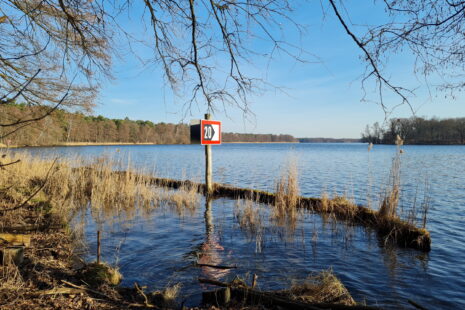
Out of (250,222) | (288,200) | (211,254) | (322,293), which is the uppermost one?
(288,200)

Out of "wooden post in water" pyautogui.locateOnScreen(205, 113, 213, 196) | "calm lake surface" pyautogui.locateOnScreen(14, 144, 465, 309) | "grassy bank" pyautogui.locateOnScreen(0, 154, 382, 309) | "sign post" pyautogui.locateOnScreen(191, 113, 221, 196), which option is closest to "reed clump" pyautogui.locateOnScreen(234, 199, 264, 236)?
"calm lake surface" pyautogui.locateOnScreen(14, 144, 465, 309)

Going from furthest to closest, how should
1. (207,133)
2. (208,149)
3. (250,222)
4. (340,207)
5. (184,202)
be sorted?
(208,149) < (207,133) < (184,202) < (340,207) < (250,222)

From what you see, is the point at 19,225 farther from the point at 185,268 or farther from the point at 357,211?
the point at 357,211

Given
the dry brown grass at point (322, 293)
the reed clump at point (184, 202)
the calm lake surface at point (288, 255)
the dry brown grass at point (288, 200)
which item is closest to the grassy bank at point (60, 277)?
the dry brown grass at point (322, 293)

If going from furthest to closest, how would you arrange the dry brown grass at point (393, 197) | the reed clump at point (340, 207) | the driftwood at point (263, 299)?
the reed clump at point (340, 207) → the dry brown grass at point (393, 197) → the driftwood at point (263, 299)

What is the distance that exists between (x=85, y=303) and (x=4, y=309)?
609 millimetres

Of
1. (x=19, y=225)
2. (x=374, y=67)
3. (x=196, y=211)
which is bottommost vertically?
(x=196, y=211)

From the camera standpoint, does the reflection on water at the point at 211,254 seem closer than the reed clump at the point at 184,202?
Yes

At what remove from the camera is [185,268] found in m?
4.29

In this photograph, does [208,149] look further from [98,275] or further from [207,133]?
[98,275]

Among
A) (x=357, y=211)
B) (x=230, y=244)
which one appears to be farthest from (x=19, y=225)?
(x=357, y=211)

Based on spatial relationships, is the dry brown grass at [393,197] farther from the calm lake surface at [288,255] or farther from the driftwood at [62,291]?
the driftwood at [62,291]

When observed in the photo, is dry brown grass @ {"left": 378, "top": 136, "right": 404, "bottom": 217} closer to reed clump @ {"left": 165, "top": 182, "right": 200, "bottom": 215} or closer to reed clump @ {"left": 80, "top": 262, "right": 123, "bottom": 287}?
reed clump @ {"left": 165, "top": 182, "right": 200, "bottom": 215}

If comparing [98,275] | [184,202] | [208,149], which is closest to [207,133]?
[208,149]
